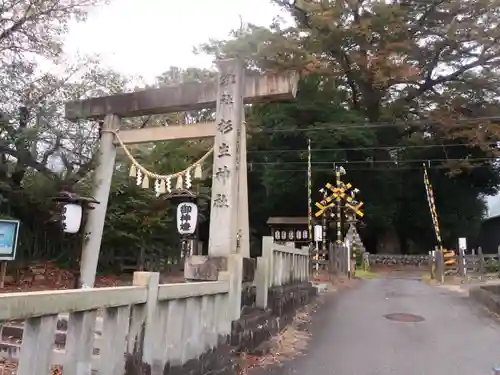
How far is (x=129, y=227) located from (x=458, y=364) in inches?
442

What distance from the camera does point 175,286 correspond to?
13.4ft

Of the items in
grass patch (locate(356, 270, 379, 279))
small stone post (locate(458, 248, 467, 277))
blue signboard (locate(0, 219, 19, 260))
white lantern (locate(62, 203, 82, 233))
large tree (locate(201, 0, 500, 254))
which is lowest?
grass patch (locate(356, 270, 379, 279))

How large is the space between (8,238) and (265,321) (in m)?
4.52

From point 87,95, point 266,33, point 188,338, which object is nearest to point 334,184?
point 266,33

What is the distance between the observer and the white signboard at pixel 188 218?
8352 millimetres

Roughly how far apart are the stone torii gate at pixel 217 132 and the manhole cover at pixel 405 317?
4469mm

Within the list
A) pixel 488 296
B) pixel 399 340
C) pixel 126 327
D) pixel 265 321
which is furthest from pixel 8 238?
pixel 488 296

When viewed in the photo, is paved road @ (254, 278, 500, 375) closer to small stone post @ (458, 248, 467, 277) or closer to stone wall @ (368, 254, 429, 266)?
small stone post @ (458, 248, 467, 277)

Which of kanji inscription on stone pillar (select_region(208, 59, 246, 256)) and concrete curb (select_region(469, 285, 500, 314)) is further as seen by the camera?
concrete curb (select_region(469, 285, 500, 314))

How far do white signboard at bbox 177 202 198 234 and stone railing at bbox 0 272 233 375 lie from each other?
2996mm

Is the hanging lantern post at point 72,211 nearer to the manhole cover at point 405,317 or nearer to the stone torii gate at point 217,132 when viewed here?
the stone torii gate at point 217,132

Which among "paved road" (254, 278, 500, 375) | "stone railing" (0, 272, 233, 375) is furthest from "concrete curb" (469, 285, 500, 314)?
"stone railing" (0, 272, 233, 375)

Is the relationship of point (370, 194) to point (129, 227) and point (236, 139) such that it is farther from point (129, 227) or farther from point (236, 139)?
point (236, 139)

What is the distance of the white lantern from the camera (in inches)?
325
